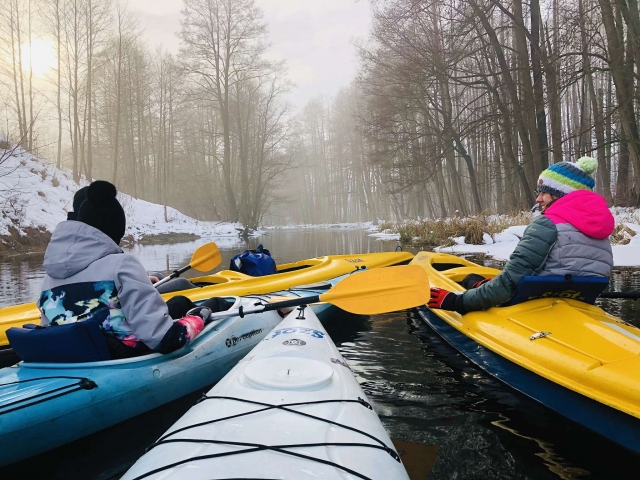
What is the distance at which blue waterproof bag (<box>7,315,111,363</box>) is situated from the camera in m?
2.23

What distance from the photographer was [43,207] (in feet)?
48.2

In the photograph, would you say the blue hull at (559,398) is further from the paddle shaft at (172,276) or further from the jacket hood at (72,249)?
the paddle shaft at (172,276)

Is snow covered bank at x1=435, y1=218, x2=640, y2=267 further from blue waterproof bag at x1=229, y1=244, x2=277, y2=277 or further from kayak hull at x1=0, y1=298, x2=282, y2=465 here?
kayak hull at x1=0, y1=298, x2=282, y2=465

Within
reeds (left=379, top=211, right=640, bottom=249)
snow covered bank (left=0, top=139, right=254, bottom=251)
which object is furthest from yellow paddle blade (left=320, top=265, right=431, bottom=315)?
reeds (left=379, top=211, right=640, bottom=249)

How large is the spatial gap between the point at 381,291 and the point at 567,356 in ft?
4.63

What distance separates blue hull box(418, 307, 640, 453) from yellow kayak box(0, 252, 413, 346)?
7.79 ft

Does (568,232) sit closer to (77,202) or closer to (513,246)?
(77,202)

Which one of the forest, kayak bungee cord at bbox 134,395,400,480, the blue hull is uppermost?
the forest

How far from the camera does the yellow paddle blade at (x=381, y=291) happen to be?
3338 mm

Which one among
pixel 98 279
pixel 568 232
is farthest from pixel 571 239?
pixel 98 279

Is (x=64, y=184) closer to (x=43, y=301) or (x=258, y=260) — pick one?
(x=258, y=260)

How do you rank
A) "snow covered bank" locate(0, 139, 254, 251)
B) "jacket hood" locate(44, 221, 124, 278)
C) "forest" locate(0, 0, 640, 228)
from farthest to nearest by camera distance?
"snow covered bank" locate(0, 139, 254, 251)
"forest" locate(0, 0, 640, 228)
"jacket hood" locate(44, 221, 124, 278)

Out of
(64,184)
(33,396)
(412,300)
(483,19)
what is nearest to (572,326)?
(412,300)

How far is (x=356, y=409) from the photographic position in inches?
70.1
